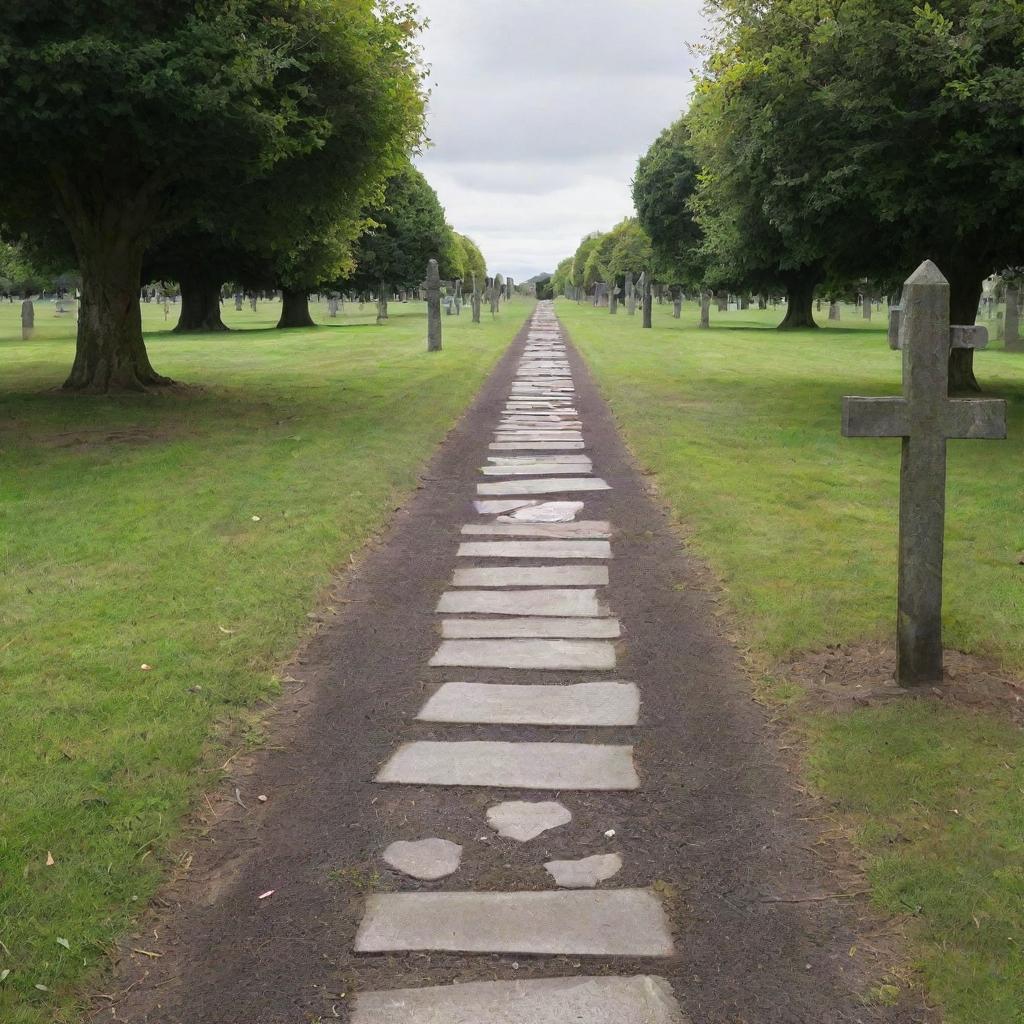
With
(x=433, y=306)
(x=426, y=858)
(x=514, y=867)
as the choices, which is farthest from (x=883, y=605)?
(x=433, y=306)

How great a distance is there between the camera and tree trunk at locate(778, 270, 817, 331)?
4550cm

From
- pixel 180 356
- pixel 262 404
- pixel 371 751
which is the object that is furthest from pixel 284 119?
pixel 180 356

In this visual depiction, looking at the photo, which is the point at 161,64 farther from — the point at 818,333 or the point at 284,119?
the point at 818,333

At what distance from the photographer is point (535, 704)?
4.84 metres

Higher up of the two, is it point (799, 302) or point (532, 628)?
point (799, 302)

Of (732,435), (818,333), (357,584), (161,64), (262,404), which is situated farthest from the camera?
(818,333)

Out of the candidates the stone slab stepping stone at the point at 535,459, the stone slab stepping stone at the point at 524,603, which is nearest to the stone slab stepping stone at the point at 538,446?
the stone slab stepping stone at the point at 535,459

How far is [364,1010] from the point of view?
283cm

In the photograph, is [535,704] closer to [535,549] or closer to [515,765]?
[515,765]

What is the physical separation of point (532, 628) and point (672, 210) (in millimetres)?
46557

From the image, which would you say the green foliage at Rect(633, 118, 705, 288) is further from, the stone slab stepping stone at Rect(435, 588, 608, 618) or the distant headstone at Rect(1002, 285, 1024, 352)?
the stone slab stepping stone at Rect(435, 588, 608, 618)

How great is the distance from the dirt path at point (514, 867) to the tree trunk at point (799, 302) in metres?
42.3

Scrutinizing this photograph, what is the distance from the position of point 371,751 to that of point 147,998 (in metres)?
1.64

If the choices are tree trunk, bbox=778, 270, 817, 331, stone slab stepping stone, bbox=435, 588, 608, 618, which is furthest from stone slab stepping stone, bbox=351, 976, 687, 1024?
tree trunk, bbox=778, 270, 817, 331
